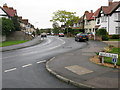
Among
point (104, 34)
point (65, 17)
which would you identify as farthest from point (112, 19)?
point (65, 17)

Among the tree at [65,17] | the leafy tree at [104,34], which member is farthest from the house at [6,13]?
the leafy tree at [104,34]

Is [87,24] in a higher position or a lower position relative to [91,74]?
higher

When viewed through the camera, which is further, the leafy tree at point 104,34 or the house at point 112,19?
the house at point 112,19

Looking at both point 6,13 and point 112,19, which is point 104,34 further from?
point 6,13

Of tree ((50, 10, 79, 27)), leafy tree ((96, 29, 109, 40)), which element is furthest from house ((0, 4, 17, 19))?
leafy tree ((96, 29, 109, 40))

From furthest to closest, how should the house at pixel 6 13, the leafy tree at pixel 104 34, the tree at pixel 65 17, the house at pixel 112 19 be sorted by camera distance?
1. the tree at pixel 65 17
2. the house at pixel 6 13
3. the house at pixel 112 19
4. the leafy tree at pixel 104 34

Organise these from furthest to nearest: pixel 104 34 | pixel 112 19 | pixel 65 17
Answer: pixel 65 17
pixel 112 19
pixel 104 34

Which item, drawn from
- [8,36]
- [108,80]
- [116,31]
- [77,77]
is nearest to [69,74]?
[77,77]

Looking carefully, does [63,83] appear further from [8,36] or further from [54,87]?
[8,36]

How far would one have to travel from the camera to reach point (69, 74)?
6.52 m

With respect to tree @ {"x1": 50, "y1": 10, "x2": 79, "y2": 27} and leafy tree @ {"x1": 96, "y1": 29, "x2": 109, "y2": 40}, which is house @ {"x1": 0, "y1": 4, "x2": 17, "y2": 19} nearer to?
tree @ {"x1": 50, "y1": 10, "x2": 79, "y2": 27}

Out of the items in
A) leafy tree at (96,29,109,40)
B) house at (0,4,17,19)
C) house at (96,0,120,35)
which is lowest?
leafy tree at (96,29,109,40)

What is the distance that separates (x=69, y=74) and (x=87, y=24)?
138 feet

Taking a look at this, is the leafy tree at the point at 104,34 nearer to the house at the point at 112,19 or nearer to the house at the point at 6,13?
the house at the point at 112,19
